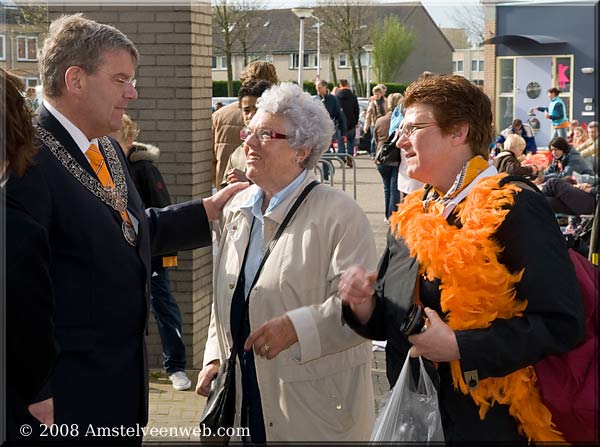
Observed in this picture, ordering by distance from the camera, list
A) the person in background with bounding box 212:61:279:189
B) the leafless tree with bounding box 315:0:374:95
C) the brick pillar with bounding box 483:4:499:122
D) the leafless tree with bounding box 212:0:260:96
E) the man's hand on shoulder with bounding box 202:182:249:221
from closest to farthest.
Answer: the man's hand on shoulder with bounding box 202:182:249:221
the person in background with bounding box 212:61:279:189
the brick pillar with bounding box 483:4:499:122
the leafless tree with bounding box 212:0:260:96
the leafless tree with bounding box 315:0:374:95

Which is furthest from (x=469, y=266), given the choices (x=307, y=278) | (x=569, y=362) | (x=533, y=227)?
(x=307, y=278)

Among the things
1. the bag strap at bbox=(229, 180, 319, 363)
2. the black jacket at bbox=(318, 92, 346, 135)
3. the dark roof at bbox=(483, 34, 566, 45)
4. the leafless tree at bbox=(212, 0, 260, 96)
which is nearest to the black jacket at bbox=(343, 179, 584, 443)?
the bag strap at bbox=(229, 180, 319, 363)

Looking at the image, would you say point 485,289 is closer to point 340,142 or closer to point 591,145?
point 591,145

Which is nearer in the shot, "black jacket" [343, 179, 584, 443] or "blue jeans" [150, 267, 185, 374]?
"black jacket" [343, 179, 584, 443]

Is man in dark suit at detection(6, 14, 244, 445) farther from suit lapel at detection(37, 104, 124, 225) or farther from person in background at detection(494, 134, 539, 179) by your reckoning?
person in background at detection(494, 134, 539, 179)

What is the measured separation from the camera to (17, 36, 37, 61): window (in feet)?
23.1

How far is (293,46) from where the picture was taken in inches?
2808

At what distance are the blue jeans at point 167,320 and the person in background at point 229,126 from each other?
98cm

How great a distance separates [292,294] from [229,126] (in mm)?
3894

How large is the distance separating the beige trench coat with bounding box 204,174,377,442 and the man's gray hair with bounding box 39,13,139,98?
0.93 m

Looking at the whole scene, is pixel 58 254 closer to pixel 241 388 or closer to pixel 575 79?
pixel 241 388

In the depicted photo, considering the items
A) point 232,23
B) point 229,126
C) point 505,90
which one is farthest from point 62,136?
point 232,23

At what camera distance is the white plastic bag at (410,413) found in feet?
9.30

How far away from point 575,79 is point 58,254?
2904cm
